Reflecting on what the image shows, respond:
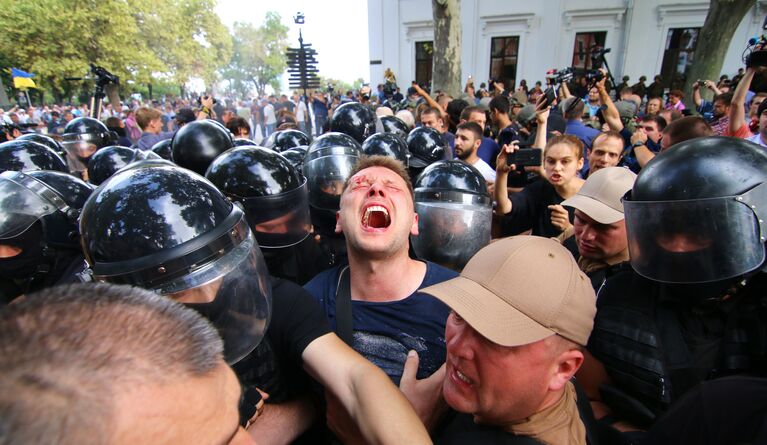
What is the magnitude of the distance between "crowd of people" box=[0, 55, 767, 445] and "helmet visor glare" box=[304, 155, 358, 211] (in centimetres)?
56

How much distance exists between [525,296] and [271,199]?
161 centimetres

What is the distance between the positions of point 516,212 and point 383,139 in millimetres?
1482

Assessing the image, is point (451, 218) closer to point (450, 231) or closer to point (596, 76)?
point (450, 231)

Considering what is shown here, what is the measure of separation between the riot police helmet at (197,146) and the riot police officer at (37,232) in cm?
90

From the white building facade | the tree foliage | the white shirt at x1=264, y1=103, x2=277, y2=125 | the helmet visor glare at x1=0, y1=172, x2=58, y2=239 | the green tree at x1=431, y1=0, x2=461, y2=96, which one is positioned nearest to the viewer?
the helmet visor glare at x1=0, y1=172, x2=58, y2=239

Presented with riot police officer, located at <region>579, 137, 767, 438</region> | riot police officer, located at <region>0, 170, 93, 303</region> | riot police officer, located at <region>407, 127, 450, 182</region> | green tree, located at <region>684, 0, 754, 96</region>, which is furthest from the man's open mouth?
green tree, located at <region>684, 0, 754, 96</region>

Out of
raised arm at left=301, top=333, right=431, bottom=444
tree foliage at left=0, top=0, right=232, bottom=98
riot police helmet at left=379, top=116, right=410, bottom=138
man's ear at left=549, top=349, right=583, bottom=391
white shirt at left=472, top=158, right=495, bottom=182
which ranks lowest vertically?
raised arm at left=301, top=333, right=431, bottom=444

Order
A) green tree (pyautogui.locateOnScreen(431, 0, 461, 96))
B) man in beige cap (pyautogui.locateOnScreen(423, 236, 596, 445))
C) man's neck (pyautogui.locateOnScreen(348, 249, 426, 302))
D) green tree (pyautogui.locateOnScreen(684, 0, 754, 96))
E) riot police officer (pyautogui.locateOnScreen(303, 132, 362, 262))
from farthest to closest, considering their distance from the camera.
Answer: green tree (pyautogui.locateOnScreen(684, 0, 754, 96)) < green tree (pyautogui.locateOnScreen(431, 0, 461, 96)) < riot police officer (pyautogui.locateOnScreen(303, 132, 362, 262)) < man's neck (pyautogui.locateOnScreen(348, 249, 426, 302)) < man in beige cap (pyautogui.locateOnScreen(423, 236, 596, 445))

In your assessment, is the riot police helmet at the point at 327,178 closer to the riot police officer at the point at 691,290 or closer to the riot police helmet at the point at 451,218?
the riot police helmet at the point at 451,218

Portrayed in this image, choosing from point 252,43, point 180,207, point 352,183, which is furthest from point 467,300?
point 252,43

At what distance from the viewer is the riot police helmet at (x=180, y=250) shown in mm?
1290

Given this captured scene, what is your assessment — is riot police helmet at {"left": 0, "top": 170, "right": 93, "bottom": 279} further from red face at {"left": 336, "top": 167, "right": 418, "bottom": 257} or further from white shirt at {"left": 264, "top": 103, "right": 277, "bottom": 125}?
white shirt at {"left": 264, "top": 103, "right": 277, "bottom": 125}

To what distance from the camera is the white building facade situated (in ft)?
62.2

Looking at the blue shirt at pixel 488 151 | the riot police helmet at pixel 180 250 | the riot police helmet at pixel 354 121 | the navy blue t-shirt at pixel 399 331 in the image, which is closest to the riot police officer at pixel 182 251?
the riot police helmet at pixel 180 250
